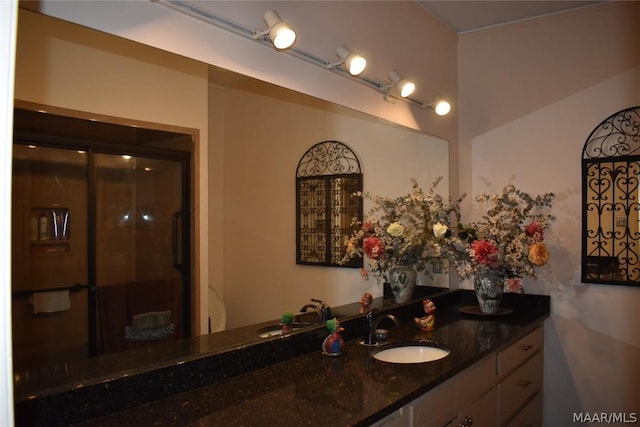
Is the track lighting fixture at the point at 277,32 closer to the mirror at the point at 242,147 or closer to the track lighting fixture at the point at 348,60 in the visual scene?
the mirror at the point at 242,147

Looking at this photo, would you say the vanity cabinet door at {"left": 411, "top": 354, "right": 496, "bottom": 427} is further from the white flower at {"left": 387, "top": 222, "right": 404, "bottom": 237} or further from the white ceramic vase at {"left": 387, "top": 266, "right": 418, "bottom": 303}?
the white flower at {"left": 387, "top": 222, "right": 404, "bottom": 237}

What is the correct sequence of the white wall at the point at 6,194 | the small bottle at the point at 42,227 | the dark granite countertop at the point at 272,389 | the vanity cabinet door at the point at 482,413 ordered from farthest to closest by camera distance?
the vanity cabinet door at the point at 482,413 < the small bottle at the point at 42,227 < the dark granite countertop at the point at 272,389 < the white wall at the point at 6,194

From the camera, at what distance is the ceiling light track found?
4.64 feet

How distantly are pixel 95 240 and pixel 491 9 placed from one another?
2404 mm

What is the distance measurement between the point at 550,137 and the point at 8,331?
9.29ft

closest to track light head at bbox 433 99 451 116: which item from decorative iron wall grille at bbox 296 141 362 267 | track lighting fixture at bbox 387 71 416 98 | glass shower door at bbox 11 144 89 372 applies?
track lighting fixture at bbox 387 71 416 98

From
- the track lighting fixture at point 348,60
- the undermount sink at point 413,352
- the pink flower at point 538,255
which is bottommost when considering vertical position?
the undermount sink at point 413,352

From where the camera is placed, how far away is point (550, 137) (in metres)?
2.71

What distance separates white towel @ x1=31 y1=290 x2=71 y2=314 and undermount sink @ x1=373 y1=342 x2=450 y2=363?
3.97 feet

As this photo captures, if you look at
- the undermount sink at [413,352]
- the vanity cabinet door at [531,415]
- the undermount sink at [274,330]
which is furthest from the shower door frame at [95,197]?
the vanity cabinet door at [531,415]

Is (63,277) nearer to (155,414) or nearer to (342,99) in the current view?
(155,414)

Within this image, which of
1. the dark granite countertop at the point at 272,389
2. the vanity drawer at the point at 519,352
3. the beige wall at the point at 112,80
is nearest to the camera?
the dark granite countertop at the point at 272,389

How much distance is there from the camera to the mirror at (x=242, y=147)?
1.43m

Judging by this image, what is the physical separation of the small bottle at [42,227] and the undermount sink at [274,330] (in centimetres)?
81
